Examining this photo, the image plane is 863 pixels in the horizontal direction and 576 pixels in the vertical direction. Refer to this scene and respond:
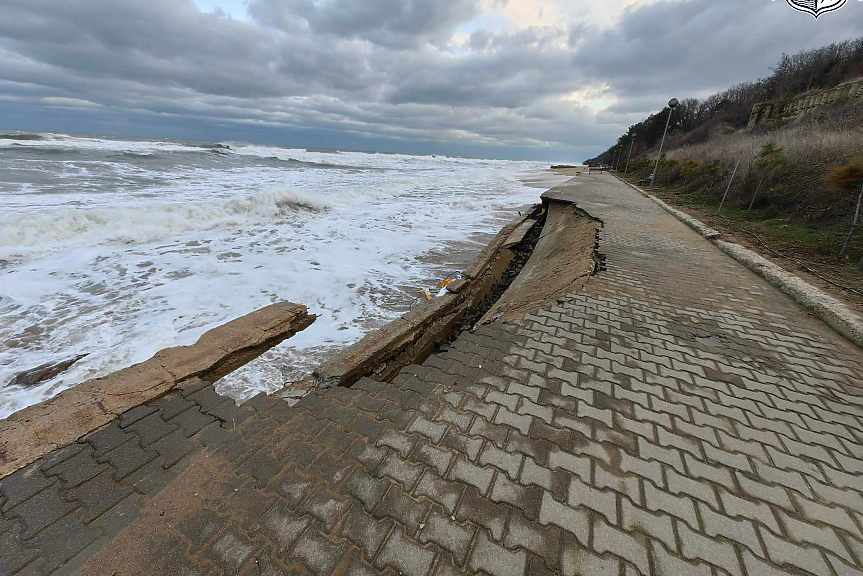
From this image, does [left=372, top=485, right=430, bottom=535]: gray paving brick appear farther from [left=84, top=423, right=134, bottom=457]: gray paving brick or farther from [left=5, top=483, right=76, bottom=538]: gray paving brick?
[left=84, top=423, right=134, bottom=457]: gray paving brick

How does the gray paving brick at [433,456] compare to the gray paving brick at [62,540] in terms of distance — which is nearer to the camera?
the gray paving brick at [62,540]

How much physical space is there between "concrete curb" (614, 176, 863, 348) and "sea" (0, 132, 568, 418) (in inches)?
214

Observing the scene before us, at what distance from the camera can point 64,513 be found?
1733 millimetres

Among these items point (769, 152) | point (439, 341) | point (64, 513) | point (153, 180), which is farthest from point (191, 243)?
point (769, 152)

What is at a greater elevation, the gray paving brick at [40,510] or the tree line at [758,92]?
the tree line at [758,92]

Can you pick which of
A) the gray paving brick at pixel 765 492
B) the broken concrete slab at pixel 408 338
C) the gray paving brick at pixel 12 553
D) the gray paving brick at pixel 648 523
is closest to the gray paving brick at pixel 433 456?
the gray paving brick at pixel 648 523

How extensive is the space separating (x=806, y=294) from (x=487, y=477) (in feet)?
18.0

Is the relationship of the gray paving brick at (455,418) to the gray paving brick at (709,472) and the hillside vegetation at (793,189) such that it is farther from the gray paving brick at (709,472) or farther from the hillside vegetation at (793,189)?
the hillside vegetation at (793,189)

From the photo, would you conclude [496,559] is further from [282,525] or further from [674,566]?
[282,525]

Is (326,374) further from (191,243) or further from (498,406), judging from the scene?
(191,243)

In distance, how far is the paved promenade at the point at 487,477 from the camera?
152cm

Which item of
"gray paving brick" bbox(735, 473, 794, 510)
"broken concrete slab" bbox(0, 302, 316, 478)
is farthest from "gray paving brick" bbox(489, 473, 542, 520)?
"broken concrete slab" bbox(0, 302, 316, 478)

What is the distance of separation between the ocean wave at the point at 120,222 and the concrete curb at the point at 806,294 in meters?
13.3

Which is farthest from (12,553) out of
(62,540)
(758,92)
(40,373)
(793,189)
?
(758,92)
